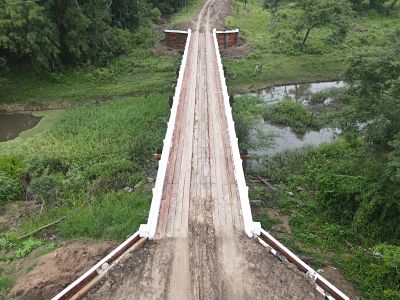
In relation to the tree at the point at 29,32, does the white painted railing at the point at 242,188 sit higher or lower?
lower

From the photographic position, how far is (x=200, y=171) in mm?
14727

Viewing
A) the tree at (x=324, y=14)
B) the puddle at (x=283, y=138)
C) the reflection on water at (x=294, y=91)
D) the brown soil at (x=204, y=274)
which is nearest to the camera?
the brown soil at (x=204, y=274)

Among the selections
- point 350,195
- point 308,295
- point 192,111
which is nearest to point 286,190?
point 350,195

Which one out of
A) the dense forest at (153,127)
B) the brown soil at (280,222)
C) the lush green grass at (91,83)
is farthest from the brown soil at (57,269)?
the lush green grass at (91,83)

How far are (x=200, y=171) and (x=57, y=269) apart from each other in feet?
18.7

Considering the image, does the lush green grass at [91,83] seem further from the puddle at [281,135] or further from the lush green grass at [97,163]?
the puddle at [281,135]

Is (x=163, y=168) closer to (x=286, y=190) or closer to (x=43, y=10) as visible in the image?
(x=286, y=190)

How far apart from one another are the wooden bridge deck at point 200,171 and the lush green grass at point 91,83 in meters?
8.34

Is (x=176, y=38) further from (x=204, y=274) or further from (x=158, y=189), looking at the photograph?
(x=204, y=274)

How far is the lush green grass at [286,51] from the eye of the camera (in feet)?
103

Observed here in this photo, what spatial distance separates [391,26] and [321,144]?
1117 inches

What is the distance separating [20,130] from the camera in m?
25.3

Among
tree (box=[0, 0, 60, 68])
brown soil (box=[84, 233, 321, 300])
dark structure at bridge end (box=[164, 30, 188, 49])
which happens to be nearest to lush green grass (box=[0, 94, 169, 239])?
brown soil (box=[84, 233, 321, 300])

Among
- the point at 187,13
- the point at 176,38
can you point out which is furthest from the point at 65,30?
the point at 187,13
